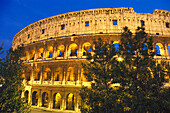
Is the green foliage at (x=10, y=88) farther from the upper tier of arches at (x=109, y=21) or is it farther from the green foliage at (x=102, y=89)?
the upper tier of arches at (x=109, y=21)

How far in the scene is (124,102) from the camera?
764cm

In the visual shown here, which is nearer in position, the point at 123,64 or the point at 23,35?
the point at 123,64

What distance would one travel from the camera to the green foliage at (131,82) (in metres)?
6.92

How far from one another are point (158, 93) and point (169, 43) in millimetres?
14538

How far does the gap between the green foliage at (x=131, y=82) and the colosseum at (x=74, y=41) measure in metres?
7.51

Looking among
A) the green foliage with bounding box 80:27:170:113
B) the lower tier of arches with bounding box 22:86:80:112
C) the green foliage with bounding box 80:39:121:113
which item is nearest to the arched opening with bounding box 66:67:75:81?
the lower tier of arches with bounding box 22:86:80:112

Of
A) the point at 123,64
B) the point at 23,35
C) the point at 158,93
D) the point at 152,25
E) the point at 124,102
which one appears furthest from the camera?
the point at 23,35

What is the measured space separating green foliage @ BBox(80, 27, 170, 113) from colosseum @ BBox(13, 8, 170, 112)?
751cm

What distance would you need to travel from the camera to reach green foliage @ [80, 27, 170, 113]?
22.7 feet

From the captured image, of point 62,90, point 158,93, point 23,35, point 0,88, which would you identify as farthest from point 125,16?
point 23,35

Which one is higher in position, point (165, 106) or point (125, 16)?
point (125, 16)

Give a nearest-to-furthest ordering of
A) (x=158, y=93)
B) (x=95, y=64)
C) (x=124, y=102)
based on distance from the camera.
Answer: (x=158, y=93), (x=124, y=102), (x=95, y=64)

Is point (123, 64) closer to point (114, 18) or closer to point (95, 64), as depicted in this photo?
point (95, 64)

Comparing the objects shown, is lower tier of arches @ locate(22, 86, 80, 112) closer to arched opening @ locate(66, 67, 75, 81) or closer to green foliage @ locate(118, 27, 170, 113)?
arched opening @ locate(66, 67, 75, 81)
